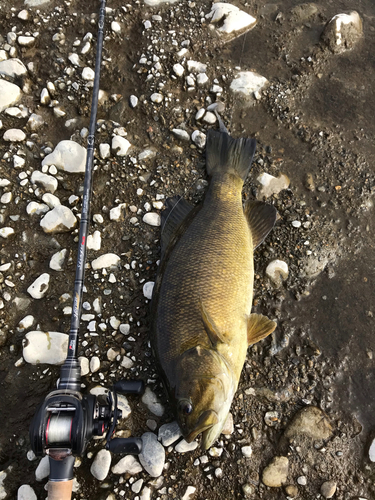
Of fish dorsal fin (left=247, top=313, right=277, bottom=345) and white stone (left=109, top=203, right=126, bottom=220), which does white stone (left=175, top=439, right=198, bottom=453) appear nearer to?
fish dorsal fin (left=247, top=313, right=277, bottom=345)

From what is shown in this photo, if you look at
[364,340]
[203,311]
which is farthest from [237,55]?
[364,340]

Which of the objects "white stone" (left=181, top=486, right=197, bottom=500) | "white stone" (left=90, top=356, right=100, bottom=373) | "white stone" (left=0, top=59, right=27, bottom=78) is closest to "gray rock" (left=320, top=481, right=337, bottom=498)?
"white stone" (left=181, top=486, right=197, bottom=500)

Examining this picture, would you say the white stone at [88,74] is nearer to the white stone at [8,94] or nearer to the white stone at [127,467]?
the white stone at [8,94]

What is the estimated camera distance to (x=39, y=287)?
2.92 meters

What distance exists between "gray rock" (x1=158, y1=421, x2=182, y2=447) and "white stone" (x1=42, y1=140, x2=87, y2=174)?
8.16 ft

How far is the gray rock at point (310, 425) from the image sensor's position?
2.63m

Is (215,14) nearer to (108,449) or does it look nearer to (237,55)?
(237,55)

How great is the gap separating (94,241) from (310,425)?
2.46 m

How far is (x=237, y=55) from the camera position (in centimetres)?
361

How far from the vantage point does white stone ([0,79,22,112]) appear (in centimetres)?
330

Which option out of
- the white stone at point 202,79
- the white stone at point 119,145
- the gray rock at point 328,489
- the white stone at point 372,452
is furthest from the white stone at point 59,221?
the white stone at point 372,452

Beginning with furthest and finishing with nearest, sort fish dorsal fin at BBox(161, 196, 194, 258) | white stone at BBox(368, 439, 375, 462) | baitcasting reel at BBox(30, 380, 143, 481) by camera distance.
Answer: fish dorsal fin at BBox(161, 196, 194, 258) → white stone at BBox(368, 439, 375, 462) → baitcasting reel at BBox(30, 380, 143, 481)

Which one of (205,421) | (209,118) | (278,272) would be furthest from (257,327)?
(209,118)

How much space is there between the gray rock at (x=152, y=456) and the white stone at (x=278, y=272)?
5.55 ft
